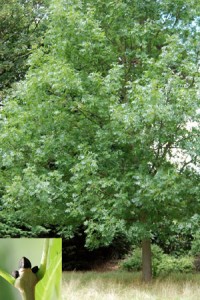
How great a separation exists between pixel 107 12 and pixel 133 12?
0.62 metres

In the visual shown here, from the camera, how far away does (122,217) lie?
9.07 m

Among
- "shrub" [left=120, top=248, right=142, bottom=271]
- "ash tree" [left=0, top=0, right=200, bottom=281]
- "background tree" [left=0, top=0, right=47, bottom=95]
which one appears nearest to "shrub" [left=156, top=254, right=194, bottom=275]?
"shrub" [left=120, top=248, right=142, bottom=271]

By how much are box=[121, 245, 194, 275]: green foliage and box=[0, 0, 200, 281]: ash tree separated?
2325 mm

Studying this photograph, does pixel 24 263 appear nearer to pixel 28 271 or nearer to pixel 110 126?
pixel 28 271

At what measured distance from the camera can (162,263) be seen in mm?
12508

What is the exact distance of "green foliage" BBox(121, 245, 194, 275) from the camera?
40.5 feet

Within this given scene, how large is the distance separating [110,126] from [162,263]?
17.4 feet

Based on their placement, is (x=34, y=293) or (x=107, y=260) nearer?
(x=34, y=293)

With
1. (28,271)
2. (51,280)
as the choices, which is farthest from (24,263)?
(51,280)

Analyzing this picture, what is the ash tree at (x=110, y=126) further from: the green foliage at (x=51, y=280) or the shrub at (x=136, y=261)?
the green foliage at (x=51, y=280)

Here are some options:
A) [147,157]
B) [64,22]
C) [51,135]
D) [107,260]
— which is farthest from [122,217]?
[107,260]

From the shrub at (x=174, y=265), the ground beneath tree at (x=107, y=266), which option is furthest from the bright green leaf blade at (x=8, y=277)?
the ground beneath tree at (x=107, y=266)

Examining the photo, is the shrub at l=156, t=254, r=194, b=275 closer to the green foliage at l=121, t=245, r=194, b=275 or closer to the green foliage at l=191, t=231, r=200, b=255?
the green foliage at l=121, t=245, r=194, b=275

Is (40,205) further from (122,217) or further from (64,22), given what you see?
(64,22)
